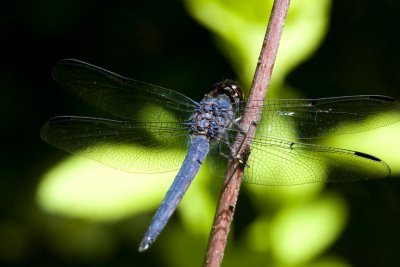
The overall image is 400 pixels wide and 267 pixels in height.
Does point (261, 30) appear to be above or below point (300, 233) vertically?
above

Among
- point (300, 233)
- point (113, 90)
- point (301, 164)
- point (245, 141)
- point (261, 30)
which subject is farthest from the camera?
point (261, 30)

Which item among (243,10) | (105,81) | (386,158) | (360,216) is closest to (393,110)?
(386,158)

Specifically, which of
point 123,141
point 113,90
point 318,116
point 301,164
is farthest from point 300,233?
point 113,90

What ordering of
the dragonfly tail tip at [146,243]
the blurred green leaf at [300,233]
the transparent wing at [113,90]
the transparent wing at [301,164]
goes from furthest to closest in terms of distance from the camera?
the transparent wing at [113,90], the blurred green leaf at [300,233], the transparent wing at [301,164], the dragonfly tail tip at [146,243]

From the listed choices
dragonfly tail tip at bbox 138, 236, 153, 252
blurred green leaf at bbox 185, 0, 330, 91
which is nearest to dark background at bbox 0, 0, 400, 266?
blurred green leaf at bbox 185, 0, 330, 91

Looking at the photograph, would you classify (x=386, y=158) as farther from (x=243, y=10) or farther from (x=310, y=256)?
(x=243, y=10)

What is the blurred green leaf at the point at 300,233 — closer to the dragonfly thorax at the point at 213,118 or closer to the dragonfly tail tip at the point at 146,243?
the dragonfly thorax at the point at 213,118

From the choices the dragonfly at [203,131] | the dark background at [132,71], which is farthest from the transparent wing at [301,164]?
the dark background at [132,71]

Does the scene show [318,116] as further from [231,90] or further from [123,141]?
[123,141]
